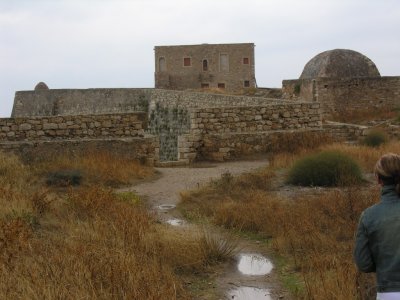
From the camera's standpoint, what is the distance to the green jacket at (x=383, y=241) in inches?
141

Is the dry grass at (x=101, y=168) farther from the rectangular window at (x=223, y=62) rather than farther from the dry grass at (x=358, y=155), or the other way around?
the rectangular window at (x=223, y=62)

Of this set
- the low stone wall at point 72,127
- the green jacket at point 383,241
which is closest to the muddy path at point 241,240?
the low stone wall at point 72,127

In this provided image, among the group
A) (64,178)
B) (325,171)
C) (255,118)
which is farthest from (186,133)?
(325,171)

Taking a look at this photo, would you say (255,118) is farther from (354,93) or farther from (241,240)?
(354,93)

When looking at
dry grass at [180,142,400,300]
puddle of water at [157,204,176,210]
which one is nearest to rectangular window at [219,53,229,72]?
dry grass at [180,142,400,300]

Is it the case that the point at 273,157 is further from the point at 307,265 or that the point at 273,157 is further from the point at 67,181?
the point at 307,265

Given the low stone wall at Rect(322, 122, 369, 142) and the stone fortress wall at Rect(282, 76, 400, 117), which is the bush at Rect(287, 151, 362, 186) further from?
the stone fortress wall at Rect(282, 76, 400, 117)

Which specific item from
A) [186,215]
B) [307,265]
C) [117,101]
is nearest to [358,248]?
[307,265]

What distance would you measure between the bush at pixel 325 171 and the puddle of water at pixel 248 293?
17.4 feet

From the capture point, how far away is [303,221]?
23.8 ft

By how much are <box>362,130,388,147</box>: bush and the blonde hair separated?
12.1m

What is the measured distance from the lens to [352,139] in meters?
17.1

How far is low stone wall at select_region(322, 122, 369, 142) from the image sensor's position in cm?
1675

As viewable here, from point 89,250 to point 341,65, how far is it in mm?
24259
